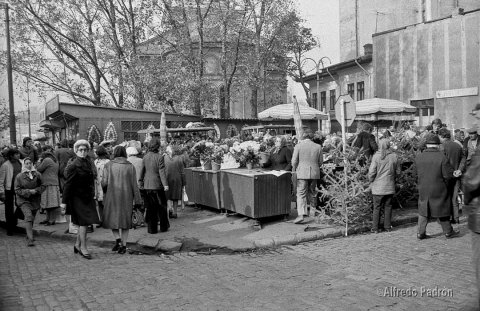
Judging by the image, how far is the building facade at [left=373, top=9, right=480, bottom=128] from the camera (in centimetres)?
2697

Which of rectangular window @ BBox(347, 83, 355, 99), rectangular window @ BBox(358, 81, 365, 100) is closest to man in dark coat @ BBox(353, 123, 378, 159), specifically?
rectangular window @ BBox(358, 81, 365, 100)

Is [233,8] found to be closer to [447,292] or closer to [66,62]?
[66,62]

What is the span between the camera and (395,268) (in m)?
6.52

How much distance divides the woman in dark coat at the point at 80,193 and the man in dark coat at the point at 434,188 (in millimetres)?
5634

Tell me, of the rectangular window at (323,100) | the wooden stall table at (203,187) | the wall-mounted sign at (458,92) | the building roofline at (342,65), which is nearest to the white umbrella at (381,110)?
the wooden stall table at (203,187)

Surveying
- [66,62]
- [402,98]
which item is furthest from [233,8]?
[402,98]

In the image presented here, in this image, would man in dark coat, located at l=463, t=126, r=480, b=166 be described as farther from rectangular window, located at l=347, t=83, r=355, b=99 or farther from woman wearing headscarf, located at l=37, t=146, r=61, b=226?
rectangular window, located at l=347, t=83, r=355, b=99

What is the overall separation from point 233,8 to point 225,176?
18.8 metres

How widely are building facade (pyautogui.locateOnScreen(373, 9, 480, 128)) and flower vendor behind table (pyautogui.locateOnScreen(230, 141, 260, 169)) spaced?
17950 millimetres

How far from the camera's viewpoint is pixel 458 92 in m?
27.3

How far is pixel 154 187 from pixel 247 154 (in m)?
2.38

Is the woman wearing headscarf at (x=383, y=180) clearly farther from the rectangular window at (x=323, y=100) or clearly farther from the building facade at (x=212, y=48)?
the rectangular window at (x=323, y=100)

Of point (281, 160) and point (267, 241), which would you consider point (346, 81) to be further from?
point (267, 241)

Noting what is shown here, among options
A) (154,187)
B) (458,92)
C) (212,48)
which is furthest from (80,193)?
(458,92)
